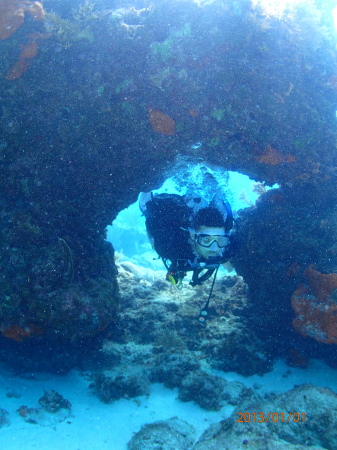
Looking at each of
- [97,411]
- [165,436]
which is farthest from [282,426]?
[97,411]

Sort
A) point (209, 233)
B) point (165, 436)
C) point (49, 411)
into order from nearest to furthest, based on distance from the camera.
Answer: point (165, 436) → point (49, 411) → point (209, 233)

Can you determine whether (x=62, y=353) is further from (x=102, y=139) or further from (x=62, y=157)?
(x=102, y=139)

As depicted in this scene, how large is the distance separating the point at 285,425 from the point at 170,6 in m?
8.13

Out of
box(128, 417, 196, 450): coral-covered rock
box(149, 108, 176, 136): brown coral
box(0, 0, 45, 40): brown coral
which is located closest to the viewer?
box(128, 417, 196, 450): coral-covered rock

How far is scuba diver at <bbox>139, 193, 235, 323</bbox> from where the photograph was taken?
18.2 ft

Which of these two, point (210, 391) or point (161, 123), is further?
point (161, 123)

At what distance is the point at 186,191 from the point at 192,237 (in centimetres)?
329

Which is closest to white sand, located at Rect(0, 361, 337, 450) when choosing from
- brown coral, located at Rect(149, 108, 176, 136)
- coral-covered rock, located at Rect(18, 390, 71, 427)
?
coral-covered rock, located at Rect(18, 390, 71, 427)

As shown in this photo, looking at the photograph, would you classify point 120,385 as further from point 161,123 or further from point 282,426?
point 161,123

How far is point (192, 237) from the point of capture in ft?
19.0

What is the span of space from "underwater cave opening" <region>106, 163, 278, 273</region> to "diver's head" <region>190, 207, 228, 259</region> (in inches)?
46.0

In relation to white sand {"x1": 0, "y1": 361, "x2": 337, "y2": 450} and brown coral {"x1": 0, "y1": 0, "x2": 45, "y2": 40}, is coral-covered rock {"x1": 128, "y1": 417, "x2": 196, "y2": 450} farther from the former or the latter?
brown coral {"x1": 0, "y1": 0, "x2": 45, "y2": 40}

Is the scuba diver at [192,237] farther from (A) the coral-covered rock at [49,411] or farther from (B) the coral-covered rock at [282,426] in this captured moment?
(A) the coral-covered rock at [49,411]

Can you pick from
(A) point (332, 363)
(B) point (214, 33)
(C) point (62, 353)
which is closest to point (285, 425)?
(A) point (332, 363)
